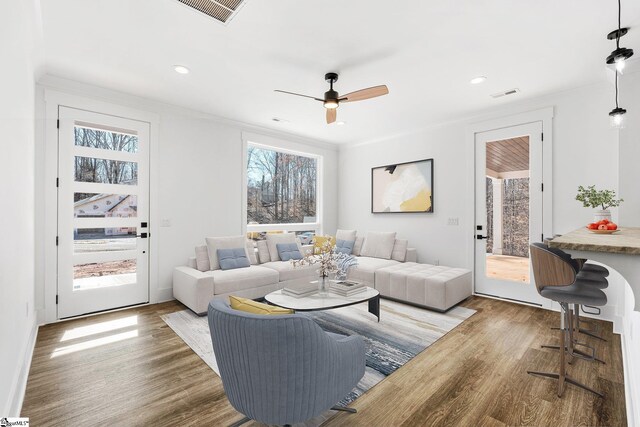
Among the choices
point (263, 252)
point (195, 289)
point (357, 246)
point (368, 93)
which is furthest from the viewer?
point (357, 246)

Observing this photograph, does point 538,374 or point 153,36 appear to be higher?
point 153,36

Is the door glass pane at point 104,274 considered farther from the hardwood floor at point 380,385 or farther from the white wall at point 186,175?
the hardwood floor at point 380,385

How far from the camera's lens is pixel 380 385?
87.6 inches

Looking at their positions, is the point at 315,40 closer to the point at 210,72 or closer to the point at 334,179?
the point at 210,72

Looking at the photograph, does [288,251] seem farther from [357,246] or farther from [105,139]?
[105,139]

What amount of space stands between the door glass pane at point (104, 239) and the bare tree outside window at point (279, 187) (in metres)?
1.91

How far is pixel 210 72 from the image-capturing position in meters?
3.26

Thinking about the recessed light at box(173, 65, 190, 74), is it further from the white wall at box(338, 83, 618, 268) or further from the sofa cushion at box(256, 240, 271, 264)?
the white wall at box(338, 83, 618, 268)

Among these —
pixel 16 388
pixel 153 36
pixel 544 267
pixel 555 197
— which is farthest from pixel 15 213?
pixel 555 197

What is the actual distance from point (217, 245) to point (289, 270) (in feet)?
3.70

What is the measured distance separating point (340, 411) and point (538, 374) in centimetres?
164

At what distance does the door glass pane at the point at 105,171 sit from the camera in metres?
3.64

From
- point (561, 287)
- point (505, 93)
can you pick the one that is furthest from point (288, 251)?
point (505, 93)

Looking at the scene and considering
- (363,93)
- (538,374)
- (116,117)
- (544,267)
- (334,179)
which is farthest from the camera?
(334,179)
